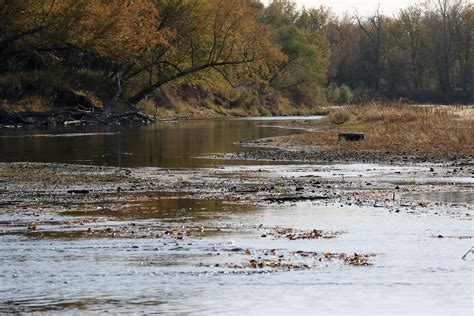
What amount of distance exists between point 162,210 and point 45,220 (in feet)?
8.79

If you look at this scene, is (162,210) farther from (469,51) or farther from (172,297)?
(469,51)

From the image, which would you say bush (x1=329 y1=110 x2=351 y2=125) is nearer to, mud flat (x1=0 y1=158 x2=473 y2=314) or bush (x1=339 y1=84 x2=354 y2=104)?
mud flat (x1=0 y1=158 x2=473 y2=314)

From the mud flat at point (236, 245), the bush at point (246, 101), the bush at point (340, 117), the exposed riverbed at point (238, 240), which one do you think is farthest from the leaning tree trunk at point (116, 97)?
the mud flat at point (236, 245)

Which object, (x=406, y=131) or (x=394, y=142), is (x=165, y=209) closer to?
(x=394, y=142)

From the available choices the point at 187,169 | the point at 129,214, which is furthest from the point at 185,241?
the point at 187,169

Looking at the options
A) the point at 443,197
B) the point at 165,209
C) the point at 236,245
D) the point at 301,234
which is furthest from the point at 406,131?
the point at 236,245

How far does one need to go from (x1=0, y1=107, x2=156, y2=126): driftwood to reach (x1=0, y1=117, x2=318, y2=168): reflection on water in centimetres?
471

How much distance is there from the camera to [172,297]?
534 inches

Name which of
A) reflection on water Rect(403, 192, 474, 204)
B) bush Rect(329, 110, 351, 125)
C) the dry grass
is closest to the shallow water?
reflection on water Rect(403, 192, 474, 204)

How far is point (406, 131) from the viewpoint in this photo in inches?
1732

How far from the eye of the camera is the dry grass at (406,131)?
125 feet

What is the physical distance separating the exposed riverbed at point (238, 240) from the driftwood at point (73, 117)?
33925 millimetres

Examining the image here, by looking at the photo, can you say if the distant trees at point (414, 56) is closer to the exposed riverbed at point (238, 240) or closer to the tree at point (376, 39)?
the tree at point (376, 39)

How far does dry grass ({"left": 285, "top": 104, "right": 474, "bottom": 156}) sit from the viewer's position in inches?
1499
